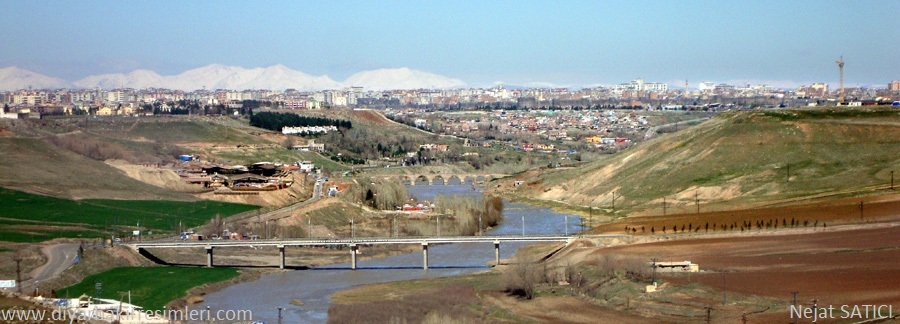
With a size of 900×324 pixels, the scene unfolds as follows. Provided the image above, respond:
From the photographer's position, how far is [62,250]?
→ 68.9 meters

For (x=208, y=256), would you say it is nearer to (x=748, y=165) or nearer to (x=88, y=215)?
(x=88, y=215)

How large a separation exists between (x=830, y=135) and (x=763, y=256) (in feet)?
129

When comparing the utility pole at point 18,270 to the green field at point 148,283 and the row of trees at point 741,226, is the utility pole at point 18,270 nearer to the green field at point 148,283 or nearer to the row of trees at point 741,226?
the green field at point 148,283

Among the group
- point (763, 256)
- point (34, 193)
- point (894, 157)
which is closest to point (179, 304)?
point (763, 256)

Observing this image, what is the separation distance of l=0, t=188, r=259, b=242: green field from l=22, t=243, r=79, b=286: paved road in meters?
2.69

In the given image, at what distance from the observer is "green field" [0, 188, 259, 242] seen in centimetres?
7594

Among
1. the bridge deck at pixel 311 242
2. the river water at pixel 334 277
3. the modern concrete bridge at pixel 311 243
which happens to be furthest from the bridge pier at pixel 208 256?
the river water at pixel 334 277

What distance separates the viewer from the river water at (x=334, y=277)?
55969 mm

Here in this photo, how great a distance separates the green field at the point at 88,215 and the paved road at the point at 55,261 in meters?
2.69

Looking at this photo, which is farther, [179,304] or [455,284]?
[455,284]

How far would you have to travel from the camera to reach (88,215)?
84.1 meters

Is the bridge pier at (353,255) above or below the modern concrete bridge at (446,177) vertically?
above

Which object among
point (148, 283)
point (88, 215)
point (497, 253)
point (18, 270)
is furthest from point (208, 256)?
point (88, 215)

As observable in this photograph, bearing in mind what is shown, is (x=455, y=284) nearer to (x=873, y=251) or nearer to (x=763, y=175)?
(x=873, y=251)
